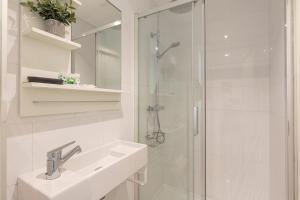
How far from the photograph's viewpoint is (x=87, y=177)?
818 millimetres

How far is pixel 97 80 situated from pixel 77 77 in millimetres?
239

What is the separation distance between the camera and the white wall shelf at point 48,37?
802 mm

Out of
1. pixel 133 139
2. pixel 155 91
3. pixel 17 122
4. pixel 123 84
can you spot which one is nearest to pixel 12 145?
pixel 17 122

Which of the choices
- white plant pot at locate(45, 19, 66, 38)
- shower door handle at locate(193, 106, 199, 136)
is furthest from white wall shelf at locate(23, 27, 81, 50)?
shower door handle at locate(193, 106, 199, 136)

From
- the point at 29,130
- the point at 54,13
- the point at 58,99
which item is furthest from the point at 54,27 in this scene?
the point at 29,130

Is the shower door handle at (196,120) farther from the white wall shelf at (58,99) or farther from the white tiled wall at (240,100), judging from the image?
the white wall shelf at (58,99)

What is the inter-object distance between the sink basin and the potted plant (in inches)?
29.7

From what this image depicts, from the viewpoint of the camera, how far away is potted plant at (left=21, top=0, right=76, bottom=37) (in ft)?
2.82

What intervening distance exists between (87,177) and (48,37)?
2.41 feet

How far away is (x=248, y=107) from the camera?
6.26 ft

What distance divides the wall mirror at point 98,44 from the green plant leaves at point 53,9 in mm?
140

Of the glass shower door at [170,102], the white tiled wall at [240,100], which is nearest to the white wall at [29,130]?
the glass shower door at [170,102]

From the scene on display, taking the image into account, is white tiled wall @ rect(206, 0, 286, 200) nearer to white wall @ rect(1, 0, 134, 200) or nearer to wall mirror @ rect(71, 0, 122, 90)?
wall mirror @ rect(71, 0, 122, 90)

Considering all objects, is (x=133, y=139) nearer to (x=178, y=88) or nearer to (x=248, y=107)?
(x=178, y=88)
